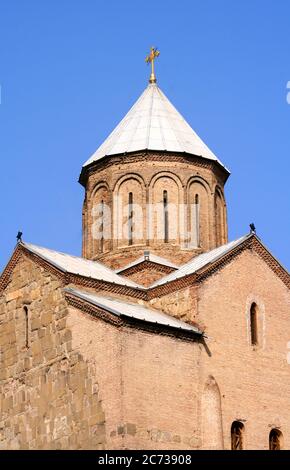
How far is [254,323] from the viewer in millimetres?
24531

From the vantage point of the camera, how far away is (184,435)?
71.5 feet

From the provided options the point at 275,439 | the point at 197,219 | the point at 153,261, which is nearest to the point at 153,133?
the point at 197,219

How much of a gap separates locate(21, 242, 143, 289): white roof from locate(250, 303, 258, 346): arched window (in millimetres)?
2491

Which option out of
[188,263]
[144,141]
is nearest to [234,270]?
[188,263]

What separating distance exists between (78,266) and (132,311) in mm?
2533

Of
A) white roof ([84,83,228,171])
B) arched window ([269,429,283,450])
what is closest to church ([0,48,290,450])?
arched window ([269,429,283,450])

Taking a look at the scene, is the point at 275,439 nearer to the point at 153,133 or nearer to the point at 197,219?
the point at 197,219

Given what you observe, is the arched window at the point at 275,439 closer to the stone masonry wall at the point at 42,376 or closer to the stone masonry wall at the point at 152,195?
the stone masonry wall at the point at 42,376

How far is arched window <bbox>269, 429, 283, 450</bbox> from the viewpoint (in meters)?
23.6

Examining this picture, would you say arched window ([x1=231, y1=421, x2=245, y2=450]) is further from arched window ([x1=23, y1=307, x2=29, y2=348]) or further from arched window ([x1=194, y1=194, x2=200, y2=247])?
arched window ([x1=194, y1=194, x2=200, y2=247])

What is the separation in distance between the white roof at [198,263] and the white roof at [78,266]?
679 millimetres
